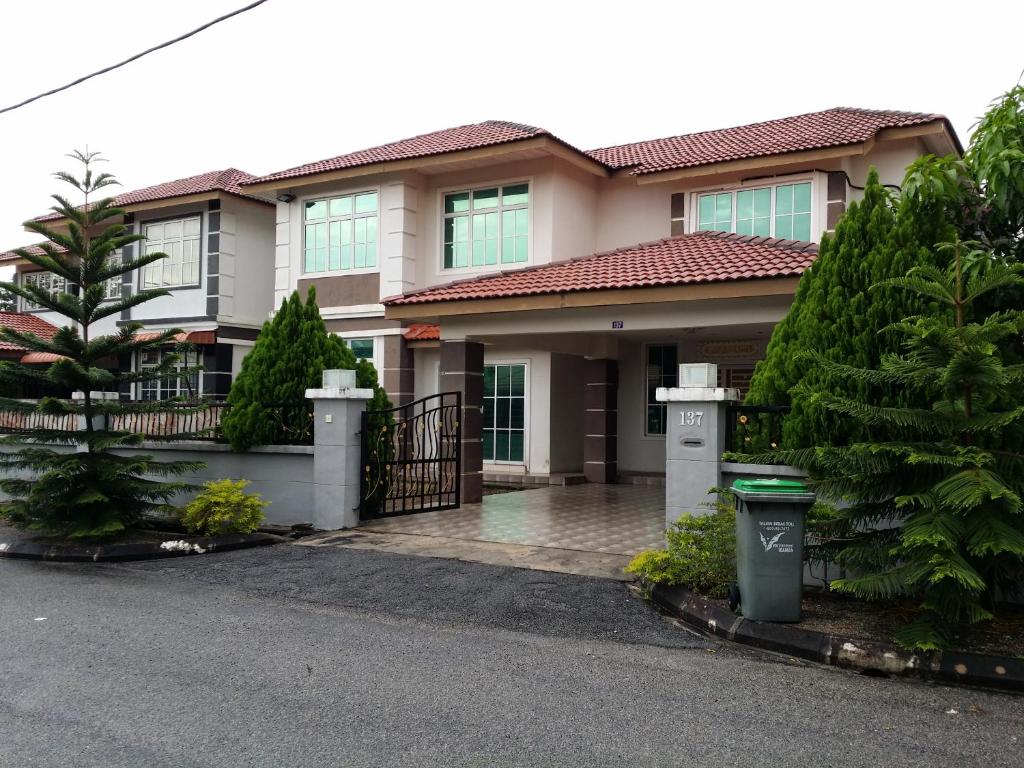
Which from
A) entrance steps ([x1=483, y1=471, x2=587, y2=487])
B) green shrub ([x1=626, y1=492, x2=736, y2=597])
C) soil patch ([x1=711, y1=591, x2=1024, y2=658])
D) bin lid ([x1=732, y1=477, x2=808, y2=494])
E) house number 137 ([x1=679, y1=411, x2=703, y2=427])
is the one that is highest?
house number 137 ([x1=679, y1=411, x2=703, y2=427])

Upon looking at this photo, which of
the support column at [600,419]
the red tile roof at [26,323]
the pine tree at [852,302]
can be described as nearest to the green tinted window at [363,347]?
the support column at [600,419]

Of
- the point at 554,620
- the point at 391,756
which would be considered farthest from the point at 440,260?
the point at 391,756

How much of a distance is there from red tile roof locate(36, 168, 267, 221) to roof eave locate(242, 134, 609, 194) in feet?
4.03

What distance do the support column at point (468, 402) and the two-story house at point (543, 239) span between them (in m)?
Answer: 0.03

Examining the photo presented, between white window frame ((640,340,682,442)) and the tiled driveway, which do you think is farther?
white window frame ((640,340,682,442))

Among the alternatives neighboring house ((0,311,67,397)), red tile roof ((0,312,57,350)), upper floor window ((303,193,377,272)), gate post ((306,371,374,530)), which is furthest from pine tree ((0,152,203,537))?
red tile roof ((0,312,57,350))

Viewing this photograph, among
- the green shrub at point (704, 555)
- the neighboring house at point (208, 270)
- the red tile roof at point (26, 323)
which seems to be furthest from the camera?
the red tile roof at point (26, 323)

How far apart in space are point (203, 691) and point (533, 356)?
12490 mm

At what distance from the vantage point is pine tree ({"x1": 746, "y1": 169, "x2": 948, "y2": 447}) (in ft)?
23.0

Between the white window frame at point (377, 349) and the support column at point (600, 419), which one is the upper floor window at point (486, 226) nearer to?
the white window frame at point (377, 349)

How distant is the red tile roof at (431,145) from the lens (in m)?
16.2

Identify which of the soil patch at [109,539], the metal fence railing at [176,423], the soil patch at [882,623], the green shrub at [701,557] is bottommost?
the soil patch at [109,539]

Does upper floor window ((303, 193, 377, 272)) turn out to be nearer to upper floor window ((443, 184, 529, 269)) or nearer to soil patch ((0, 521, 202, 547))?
upper floor window ((443, 184, 529, 269))

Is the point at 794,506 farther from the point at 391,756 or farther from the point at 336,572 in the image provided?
the point at 336,572
